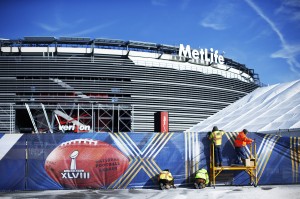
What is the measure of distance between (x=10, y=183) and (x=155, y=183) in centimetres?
481

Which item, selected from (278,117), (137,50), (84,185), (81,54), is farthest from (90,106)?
(84,185)

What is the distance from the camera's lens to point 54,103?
1953 inches

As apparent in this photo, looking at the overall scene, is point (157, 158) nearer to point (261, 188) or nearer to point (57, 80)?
point (261, 188)

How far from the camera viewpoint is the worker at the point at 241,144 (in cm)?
1205

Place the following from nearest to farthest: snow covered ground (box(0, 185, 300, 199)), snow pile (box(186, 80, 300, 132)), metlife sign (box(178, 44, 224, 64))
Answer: snow covered ground (box(0, 185, 300, 199)), snow pile (box(186, 80, 300, 132)), metlife sign (box(178, 44, 224, 64))

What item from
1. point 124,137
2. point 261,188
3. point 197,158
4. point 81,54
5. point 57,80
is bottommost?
point 261,188

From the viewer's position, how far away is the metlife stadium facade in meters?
49.6

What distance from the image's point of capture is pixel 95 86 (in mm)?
50719

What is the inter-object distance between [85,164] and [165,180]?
107 inches

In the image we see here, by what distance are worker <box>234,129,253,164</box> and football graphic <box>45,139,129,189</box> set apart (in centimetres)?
393

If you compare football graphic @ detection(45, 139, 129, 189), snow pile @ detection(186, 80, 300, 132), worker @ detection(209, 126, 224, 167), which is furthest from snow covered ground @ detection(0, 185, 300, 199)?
snow pile @ detection(186, 80, 300, 132)

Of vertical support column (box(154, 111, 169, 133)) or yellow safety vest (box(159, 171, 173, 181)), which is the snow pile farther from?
vertical support column (box(154, 111, 169, 133))

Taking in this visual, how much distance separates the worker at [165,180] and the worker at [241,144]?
2.58 m

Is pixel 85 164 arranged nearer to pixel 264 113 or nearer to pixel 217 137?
pixel 217 137
